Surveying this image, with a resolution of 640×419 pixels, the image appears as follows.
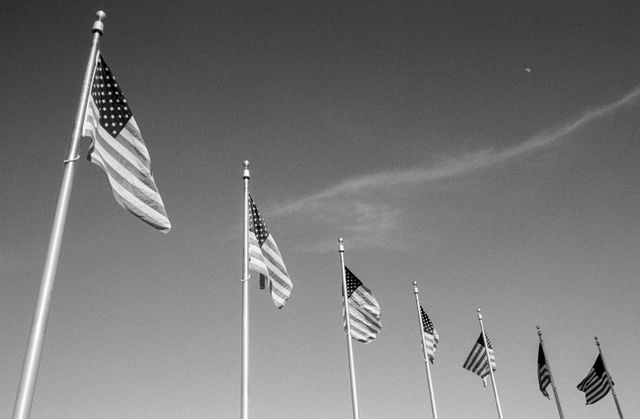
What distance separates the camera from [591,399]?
3847 centimetres

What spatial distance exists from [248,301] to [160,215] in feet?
15.0

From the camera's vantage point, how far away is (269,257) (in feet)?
55.4

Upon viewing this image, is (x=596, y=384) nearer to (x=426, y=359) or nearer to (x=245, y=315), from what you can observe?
(x=426, y=359)

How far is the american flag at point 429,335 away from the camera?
28.2 metres

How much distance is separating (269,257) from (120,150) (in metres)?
7.06

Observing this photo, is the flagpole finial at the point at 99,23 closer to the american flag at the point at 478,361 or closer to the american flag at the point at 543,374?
the american flag at the point at 478,361

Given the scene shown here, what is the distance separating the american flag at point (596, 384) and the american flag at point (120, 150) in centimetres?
3764

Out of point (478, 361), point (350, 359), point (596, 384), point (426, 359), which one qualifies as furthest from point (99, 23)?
point (596, 384)

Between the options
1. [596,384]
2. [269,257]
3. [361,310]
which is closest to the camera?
[269,257]

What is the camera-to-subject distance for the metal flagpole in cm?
761

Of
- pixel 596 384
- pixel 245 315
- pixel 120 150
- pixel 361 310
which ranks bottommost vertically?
pixel 245 315

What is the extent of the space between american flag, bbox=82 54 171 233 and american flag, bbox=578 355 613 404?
37.6m

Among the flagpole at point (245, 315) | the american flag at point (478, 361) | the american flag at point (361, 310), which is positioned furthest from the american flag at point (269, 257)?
the american flag at point (478, 361)

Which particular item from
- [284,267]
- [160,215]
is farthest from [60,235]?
[284,267]
